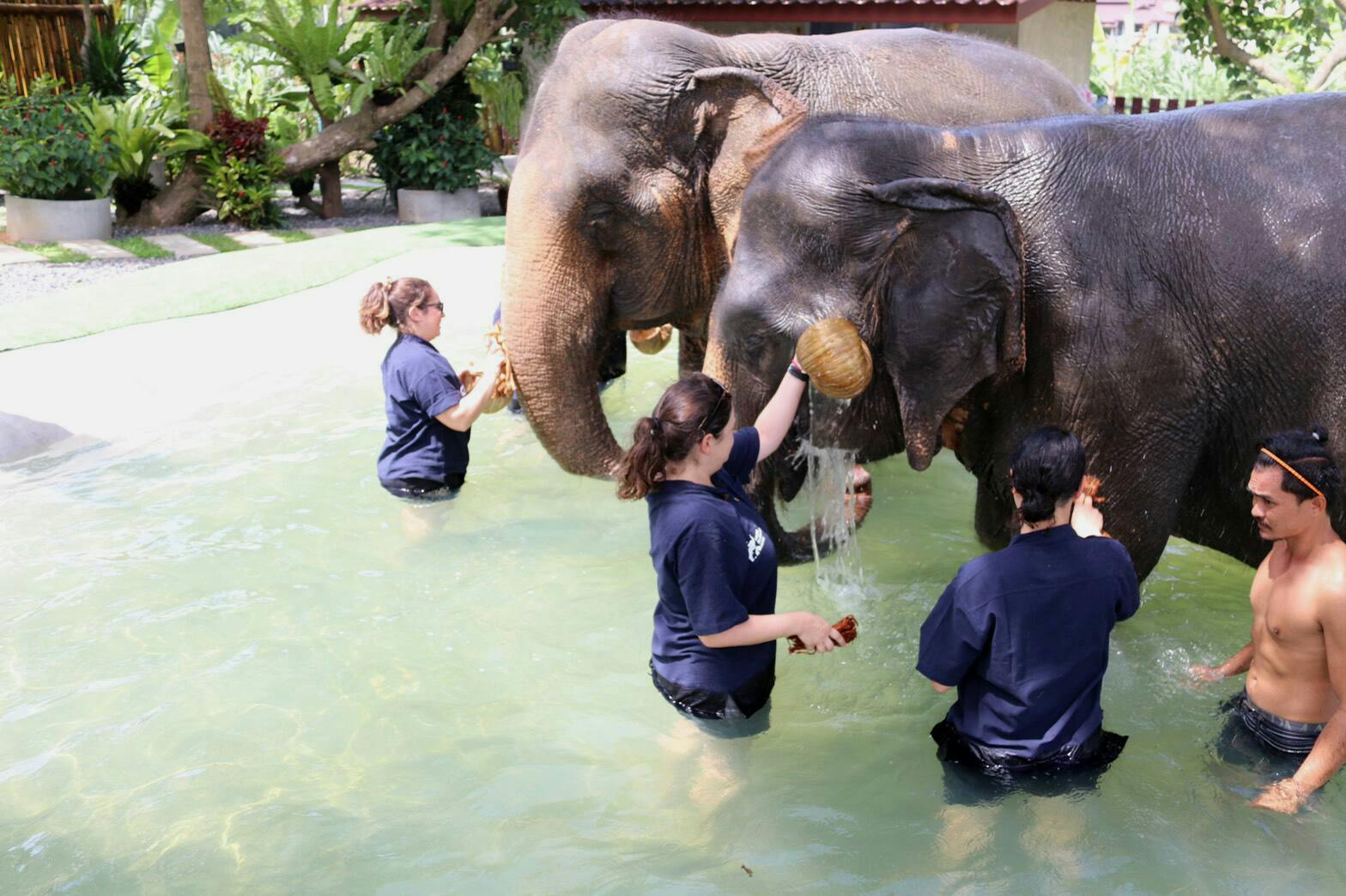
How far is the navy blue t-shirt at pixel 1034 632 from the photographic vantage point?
3143 mm

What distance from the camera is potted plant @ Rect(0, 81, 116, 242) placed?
13.8 meters

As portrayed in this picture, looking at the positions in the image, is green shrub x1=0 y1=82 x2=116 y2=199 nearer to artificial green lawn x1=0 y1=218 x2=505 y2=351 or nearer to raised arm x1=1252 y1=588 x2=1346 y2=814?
artificial green lawn x1=0 y1=218 x2=505 y2=351

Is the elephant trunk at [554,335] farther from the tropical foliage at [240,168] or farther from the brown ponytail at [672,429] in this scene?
the tropical foliage at [240,168]

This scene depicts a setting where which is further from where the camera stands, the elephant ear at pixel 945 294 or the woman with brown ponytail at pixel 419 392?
the woman with brown ponytail at pixel 419 392

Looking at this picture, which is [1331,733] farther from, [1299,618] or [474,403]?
[474,403]

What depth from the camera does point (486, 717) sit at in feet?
14.4

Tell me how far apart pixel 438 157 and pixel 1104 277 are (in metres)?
13.6

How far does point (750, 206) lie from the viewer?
13.1 feet

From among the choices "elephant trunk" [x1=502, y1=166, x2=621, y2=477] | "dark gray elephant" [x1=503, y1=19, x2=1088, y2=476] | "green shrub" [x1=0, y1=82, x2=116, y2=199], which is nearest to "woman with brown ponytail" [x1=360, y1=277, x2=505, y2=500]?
"elephant trunk" [x1=502, y1=166, x2=621, y2=477]

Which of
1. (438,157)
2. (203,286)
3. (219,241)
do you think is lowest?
(219,241)

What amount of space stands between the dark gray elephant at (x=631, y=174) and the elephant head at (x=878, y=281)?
1070mm

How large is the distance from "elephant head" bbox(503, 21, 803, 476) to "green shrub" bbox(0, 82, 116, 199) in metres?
10.6

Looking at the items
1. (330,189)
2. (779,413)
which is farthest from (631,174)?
(330,189)

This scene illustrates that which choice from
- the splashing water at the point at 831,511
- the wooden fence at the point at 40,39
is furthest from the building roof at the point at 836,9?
the splashing water at the point at 831,511
